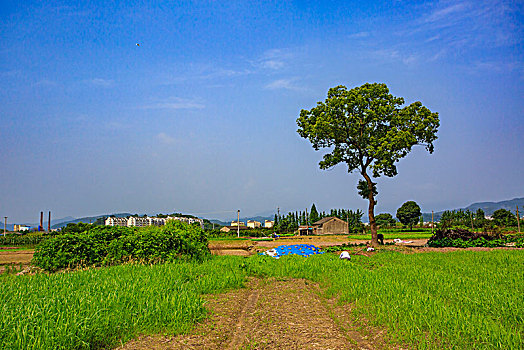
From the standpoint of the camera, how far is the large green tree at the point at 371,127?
20.7 m

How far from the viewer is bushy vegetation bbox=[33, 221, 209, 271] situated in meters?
10.6

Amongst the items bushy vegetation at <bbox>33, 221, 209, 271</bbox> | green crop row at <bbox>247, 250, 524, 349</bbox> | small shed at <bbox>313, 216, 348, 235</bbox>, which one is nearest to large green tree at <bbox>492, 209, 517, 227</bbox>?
small shed at <bbox>313, 216, 348, 235</bbox>

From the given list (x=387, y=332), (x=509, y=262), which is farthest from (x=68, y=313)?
(x=509, y=262)

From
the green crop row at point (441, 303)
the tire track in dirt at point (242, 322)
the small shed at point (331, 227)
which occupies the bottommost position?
the small shed at point (331, 227)

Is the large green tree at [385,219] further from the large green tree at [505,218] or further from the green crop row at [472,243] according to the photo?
the green crop row at [472,243]

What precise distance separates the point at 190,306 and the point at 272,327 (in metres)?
1.39

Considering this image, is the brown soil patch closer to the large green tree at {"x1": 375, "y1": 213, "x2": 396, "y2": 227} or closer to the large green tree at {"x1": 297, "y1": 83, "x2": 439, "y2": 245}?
the large green tree at {"x1": 297, "y1": 83, "x2": 439, "y2": 245}

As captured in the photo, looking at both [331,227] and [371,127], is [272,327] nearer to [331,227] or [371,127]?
[371,127]

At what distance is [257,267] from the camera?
38.6ft

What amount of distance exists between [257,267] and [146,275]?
4.53 m

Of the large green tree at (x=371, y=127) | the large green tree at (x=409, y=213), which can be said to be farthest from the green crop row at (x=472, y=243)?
the large green tree at (x=409, y=213)

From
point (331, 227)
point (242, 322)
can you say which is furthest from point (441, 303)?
point (331, 227)

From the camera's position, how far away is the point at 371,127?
21516 millimetres

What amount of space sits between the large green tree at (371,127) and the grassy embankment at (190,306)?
476 inches
